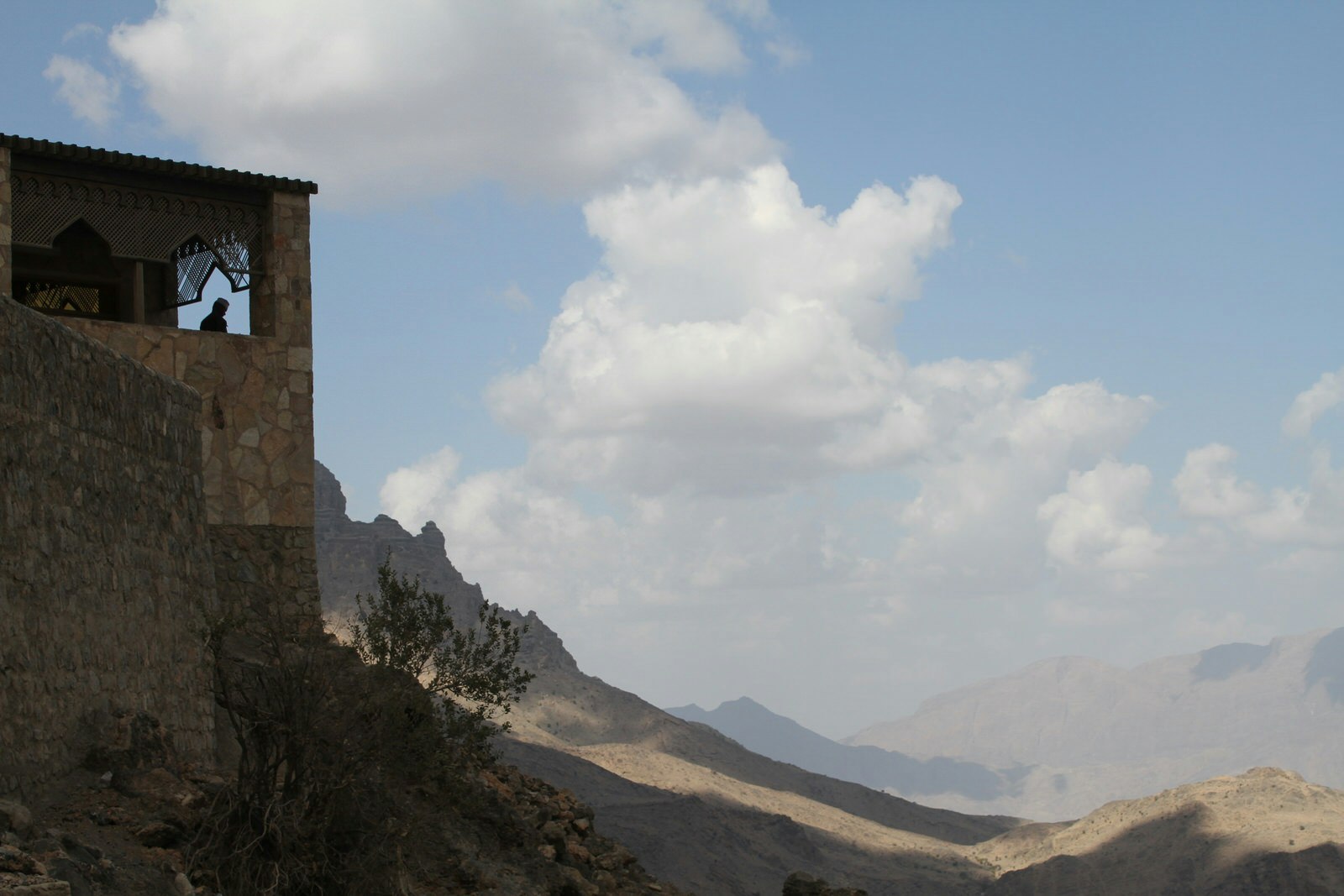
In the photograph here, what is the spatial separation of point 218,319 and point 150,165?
189cm

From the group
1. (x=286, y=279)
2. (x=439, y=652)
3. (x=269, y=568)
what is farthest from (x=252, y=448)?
(x=439, y=652)

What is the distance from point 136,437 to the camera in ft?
40.5

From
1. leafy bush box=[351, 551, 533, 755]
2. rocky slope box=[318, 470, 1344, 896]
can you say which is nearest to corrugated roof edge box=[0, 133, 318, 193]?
leafy bush box=[351, 551, 533, 755]

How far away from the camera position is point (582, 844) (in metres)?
17.1

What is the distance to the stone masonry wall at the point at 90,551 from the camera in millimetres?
10258

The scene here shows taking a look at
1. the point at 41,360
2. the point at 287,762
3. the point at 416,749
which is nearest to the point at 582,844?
the point at 416,749

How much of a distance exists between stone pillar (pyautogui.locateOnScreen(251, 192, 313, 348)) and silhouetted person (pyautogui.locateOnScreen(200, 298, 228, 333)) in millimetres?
366

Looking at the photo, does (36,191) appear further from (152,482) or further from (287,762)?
(287,762)

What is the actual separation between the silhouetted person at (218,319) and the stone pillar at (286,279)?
1.20 ft

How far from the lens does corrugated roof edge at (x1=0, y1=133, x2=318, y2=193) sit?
1614 cm

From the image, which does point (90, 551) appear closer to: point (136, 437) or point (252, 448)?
point (136, 437)

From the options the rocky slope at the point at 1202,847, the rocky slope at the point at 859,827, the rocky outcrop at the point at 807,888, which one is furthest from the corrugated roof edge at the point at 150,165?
the rocky slope at the point at 1202,847

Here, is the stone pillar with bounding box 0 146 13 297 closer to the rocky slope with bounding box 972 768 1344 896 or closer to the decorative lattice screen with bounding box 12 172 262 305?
the decorative lattice screen with bounding box 12 172 262 305

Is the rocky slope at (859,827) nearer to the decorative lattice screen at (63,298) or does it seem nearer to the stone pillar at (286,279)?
the decorative lattice screen at (63,298)
